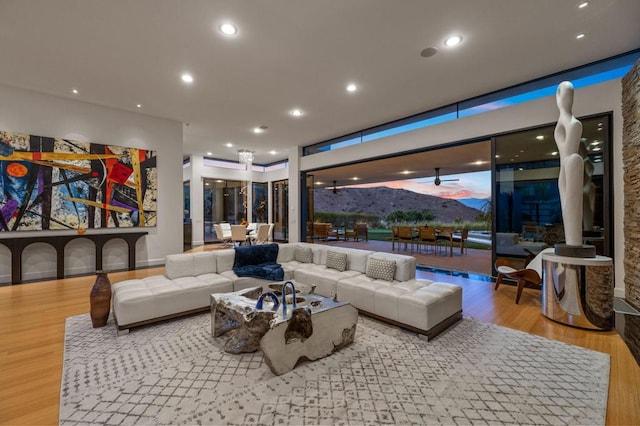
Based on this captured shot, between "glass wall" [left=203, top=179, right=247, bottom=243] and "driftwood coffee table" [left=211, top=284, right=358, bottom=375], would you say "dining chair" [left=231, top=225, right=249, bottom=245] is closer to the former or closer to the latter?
"glass wall" [left=203, top=179, right=247, bottom=243]

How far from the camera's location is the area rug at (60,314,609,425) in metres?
1.83

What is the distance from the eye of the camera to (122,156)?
20.1ft

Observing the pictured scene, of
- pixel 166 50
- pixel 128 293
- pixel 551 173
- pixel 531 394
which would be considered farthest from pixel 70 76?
pixel 551 173

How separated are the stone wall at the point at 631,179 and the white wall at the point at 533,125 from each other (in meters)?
0.10

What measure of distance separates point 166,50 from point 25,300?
13.9 ft

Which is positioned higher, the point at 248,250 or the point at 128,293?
the point at 248,250

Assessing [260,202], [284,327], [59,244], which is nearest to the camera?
[284,327]

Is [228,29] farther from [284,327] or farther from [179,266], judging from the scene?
[284,327]

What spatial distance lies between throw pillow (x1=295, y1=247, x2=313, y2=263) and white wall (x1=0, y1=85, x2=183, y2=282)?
11.7 feet

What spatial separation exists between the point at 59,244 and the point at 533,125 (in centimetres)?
899

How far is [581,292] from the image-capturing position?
128 inches

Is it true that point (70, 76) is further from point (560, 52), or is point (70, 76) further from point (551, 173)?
point (551, 173)

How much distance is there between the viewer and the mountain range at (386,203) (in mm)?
12820

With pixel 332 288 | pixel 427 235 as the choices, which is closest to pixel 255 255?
pixel 332 288
